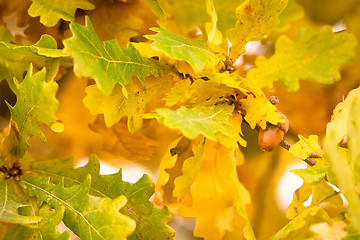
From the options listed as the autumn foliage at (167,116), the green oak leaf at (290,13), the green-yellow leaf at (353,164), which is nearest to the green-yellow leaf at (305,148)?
the autumn foliage at (167,116)

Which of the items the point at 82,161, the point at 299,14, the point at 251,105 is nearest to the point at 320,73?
the point at 251,105

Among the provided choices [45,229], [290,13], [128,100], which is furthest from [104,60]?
[290,13]

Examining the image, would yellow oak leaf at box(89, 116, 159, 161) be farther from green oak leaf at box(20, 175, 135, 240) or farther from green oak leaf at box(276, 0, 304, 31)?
green oak leaf at box(276, 0, 304, 31)

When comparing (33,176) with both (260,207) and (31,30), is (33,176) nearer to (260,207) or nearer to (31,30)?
(31,30)

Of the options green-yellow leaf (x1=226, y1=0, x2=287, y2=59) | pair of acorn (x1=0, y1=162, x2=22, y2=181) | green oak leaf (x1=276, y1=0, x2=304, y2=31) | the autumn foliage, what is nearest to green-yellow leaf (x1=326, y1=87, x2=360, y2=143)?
the autumn foliage

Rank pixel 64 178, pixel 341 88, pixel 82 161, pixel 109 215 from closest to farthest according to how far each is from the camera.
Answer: pixel 109 215 → pixel 64 178 → pixel 341 88 → pixel 82 161

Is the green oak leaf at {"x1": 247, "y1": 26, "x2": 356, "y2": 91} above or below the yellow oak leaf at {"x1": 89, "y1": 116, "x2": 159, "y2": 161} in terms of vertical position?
above
